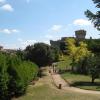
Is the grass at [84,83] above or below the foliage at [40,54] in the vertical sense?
below

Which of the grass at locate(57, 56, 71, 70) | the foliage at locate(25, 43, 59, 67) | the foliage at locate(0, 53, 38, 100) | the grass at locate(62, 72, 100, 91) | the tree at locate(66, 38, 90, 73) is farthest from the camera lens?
the grass at locate(57, 56, 71, 70)

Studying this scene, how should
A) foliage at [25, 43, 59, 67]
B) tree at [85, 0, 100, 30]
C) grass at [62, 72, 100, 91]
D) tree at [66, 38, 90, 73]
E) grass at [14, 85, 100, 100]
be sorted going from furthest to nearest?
1. tree at [66, 38, 90, 73]
2. foliage at [25, 43, 59, 67]
3. grass at [62, 72, 100, 91]
4. grass at [14, 85, 100, 100]
5. tree at [85, 0, 100, 30]

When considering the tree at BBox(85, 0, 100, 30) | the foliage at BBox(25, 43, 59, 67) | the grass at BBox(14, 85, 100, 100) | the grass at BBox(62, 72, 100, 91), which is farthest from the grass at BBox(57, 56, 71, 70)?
the tree at BBox(85, 0, 100, 30)

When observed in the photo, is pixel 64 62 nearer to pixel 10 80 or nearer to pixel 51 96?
pixel 51 96

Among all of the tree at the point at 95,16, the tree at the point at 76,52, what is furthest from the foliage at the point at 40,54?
the tree at the point at 95,16

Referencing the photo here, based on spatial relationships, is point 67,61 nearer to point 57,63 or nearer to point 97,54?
point 57,63

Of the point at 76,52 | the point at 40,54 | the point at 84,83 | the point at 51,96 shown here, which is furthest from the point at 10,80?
the point at 76,52

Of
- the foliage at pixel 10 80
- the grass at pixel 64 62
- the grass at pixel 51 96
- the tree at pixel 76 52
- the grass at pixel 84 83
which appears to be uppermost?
Result: the tree at pixel 76 52

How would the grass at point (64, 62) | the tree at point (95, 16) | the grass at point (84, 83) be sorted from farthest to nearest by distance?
the grass at point (64, 62), the grass at point (84, 83), the tree at point (95, 16)

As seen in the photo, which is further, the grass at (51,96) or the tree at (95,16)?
the grass at (51,96)

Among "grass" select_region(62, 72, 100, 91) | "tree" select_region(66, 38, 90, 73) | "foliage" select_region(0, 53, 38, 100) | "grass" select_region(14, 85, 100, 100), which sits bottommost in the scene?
"grass" select_region(14, 85, 100, 100)

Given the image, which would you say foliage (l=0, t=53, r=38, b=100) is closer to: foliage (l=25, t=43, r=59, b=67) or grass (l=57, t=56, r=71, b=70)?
foliage (l=25, t=43, r=59, b=67)

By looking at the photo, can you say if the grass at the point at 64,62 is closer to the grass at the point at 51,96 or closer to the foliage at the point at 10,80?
the grass at the point at 51,96

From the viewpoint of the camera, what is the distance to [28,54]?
69.9m
